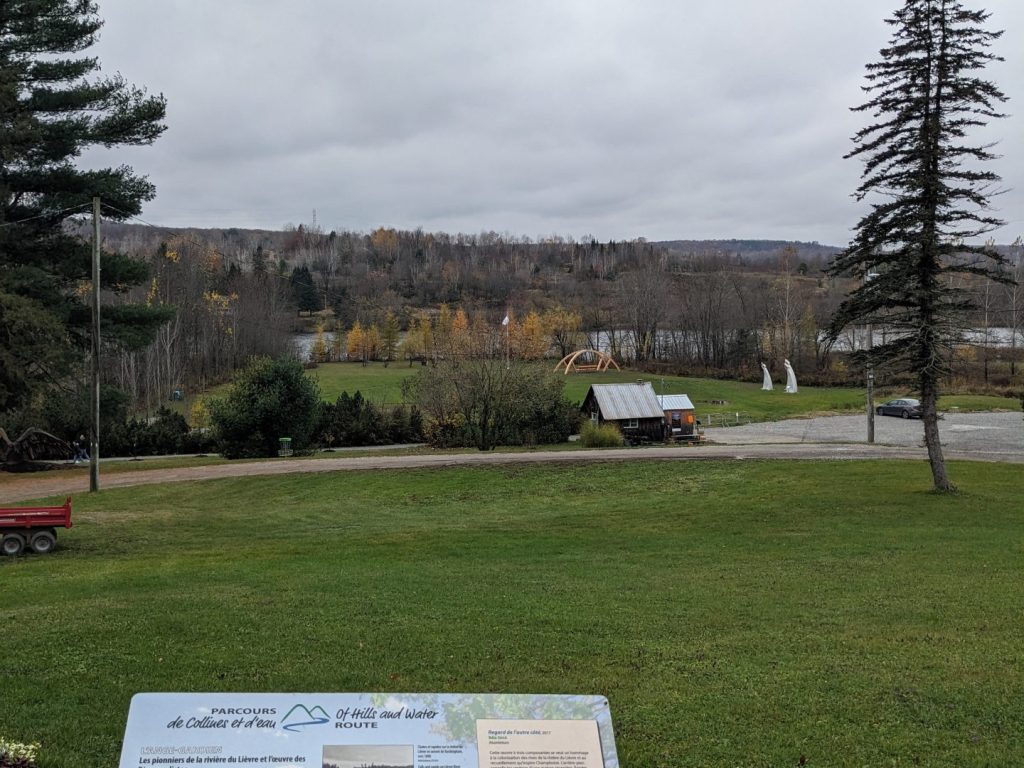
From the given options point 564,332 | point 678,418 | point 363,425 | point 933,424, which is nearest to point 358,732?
point 933,424

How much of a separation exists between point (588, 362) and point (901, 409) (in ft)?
141

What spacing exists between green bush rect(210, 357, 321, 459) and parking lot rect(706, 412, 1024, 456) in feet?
70.9

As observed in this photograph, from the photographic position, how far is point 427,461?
29.1 metres

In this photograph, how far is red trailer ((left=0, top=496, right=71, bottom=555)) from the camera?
14.5 metres

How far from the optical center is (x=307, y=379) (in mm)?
36156

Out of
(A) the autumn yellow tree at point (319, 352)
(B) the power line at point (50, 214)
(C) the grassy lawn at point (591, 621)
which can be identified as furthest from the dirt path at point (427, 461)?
(A) the autumn yellow tree at point (319, 352)

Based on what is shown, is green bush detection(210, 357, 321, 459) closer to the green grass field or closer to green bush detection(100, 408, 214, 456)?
green bush detection(100, 408, 214, 456)

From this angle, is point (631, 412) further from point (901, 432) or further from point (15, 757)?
point (15, 757)

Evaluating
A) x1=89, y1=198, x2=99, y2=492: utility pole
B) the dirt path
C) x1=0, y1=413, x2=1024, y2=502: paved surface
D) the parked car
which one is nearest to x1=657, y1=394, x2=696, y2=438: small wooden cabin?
x1=0, y1=413, x2=1024, y2=502: paved surface

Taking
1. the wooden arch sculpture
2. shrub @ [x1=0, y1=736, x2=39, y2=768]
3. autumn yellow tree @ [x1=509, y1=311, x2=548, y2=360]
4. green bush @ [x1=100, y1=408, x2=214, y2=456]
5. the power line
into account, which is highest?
the power line

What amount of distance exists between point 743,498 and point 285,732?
64.6ft

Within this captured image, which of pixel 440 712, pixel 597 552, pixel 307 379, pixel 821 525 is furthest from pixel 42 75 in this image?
pixel 440 712

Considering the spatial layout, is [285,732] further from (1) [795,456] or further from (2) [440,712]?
(1) [795,456]

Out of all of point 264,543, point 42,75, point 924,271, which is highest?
point 42,75
